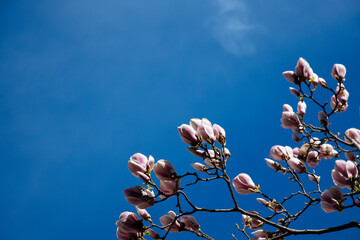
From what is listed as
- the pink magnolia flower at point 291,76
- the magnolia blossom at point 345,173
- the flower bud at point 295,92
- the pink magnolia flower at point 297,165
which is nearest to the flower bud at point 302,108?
the flower bud at point 295,92

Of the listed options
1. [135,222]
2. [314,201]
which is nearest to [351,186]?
[314,201]

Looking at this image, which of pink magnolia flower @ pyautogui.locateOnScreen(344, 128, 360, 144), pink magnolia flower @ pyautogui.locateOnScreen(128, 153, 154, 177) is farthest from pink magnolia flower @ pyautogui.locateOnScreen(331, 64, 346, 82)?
pink magnolia flower @ pyautogui.locateOnScreen(128, 153, 154, 177)

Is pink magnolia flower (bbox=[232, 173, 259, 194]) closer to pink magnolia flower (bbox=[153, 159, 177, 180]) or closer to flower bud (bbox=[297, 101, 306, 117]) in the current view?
pink magnolia flower (bbox=[153, 159, 177, 180])

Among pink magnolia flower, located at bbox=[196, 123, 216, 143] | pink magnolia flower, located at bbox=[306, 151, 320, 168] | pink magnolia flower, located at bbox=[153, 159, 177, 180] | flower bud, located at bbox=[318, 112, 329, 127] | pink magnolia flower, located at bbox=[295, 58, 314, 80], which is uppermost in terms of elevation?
pink magnolia flower, located at bbox=[295, 58, 314, 80]

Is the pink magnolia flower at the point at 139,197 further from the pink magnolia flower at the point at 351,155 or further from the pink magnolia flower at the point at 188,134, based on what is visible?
the pink magnolia flower at the point at 351,155

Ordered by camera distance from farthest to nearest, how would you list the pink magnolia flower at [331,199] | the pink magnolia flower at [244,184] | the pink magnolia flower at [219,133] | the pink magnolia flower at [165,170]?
1. the pink magnolia flower at [244,184]
2. the pink magnolia flower at [219,133]
3. the pink magnolia flower at [165,170]
4. the pink magnolia flower at [331,199]

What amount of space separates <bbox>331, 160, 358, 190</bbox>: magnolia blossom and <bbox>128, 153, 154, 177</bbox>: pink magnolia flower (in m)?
1.12

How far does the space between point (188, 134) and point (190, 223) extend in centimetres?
65

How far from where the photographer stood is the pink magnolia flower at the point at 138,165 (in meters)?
1.49

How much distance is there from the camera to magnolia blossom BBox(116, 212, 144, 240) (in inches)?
59.4

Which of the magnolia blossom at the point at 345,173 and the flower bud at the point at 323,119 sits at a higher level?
the flower bud at the point at 323,119

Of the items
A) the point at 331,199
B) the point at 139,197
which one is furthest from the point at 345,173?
the point at 139,197

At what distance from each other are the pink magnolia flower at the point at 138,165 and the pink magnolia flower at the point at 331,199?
3.31 ft

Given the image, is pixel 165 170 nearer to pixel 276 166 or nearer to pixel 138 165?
pixel 138 165
